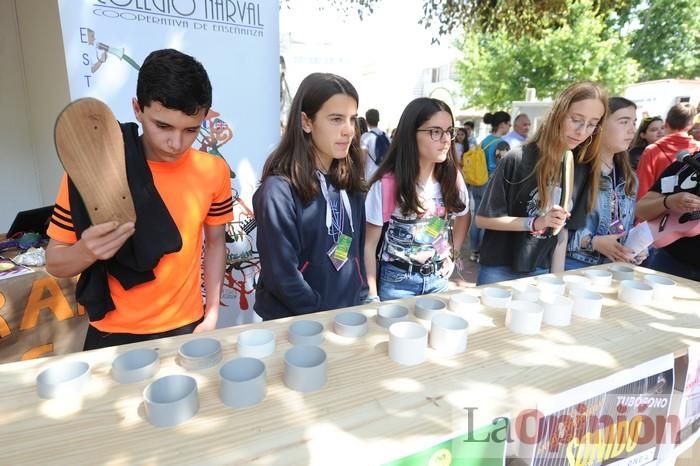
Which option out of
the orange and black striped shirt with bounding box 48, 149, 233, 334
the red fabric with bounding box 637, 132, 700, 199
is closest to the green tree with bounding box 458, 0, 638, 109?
the red fabric with bounding box 637, 132, 700, 199

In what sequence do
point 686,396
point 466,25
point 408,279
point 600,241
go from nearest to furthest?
1. point 686,396
2. point 408,279
3. point 600,241
4. point 466,25

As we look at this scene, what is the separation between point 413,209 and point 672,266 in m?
1.70

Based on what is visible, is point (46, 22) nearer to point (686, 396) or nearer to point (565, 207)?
point (565, 207)

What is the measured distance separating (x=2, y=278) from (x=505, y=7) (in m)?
6.75

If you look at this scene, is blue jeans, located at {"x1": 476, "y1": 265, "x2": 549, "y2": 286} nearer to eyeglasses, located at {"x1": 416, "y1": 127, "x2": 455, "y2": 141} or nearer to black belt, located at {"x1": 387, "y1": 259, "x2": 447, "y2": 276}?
black belt, located at {"x1": 387, "y1": 259, "x2": 447, "y2": 276}

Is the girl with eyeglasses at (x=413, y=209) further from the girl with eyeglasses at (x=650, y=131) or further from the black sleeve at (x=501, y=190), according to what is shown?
the girl with eyeglasses at (x=650, y=131)

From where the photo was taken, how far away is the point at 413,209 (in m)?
1.80

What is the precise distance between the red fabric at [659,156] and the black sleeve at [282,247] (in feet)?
9.52

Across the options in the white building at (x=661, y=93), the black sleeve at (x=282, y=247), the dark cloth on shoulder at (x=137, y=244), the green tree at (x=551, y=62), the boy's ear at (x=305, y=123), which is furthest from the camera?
the green tree at (x=551, y=62)

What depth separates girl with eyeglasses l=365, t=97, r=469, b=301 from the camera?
1.82m

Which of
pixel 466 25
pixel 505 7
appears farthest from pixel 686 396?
pixel 466 25

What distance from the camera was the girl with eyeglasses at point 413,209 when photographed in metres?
1.82

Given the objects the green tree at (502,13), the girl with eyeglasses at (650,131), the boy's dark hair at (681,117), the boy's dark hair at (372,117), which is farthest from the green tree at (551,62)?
the boy's dark hair at (681,117)

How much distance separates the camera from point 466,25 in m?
6.78
